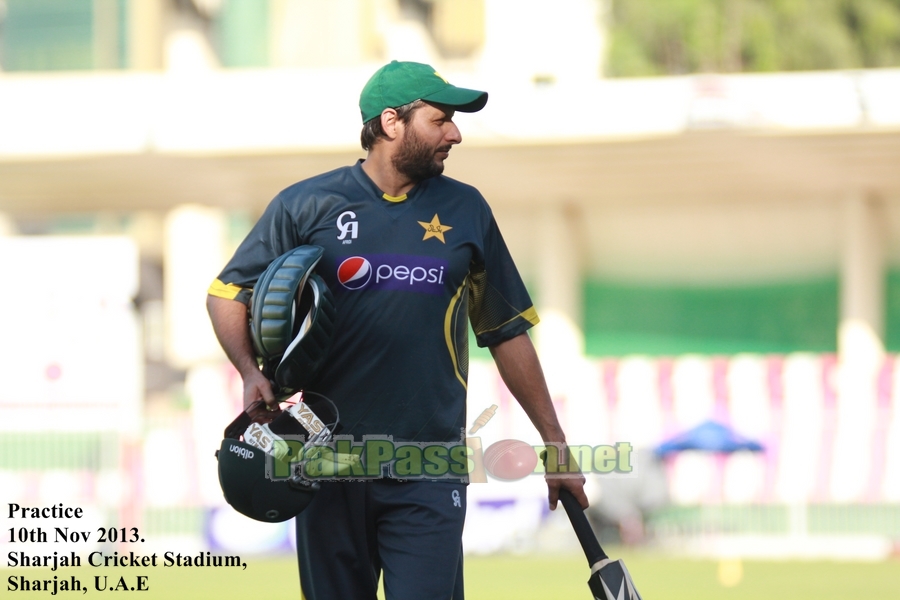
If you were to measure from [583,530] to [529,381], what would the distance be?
0.50m

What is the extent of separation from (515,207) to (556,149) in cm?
289

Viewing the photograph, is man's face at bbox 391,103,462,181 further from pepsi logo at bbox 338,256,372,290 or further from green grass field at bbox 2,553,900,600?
green grass field at bbox 2,553,900,600

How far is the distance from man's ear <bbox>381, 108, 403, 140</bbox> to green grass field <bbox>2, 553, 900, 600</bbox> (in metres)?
7.25

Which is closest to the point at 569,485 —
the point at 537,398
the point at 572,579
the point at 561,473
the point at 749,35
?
the point at 561,473

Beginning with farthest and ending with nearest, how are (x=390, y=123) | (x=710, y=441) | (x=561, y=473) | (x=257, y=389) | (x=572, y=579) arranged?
(x=710, y=441) < (x=572, y=579) < (x=561, y=473) < (x=390, y=123) < (x=257, y=389)

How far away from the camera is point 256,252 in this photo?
4418 mm

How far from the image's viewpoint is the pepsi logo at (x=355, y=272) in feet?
14.4

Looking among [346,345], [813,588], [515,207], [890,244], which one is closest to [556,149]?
[515,207]

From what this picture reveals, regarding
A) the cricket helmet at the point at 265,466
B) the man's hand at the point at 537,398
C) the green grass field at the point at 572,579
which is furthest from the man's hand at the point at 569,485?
the green grass field at the point at 572,579

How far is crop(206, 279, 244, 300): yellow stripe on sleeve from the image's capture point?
4.39 meters

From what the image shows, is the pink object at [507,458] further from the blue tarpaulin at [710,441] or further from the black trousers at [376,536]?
the blue tarpaulin at [710,441]

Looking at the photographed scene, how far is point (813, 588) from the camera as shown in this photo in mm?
12203

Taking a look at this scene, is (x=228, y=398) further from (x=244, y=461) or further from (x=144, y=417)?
(x=244, y=461)

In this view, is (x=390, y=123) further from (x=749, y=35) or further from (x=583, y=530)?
(x=749, y=35)
